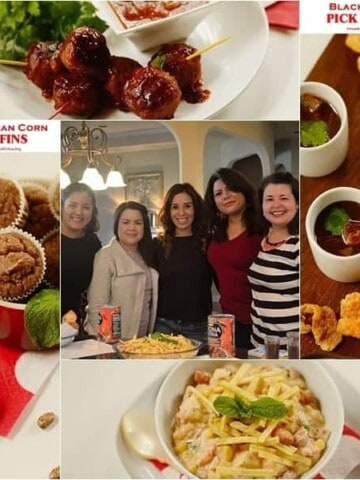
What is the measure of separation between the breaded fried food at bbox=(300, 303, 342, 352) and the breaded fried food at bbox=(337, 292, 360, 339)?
0.06 ft

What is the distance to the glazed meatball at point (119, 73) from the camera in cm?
212

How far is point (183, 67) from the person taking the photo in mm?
2125

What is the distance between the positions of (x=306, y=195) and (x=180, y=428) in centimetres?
62

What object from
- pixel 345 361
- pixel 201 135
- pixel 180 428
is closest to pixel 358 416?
pixel 345 361

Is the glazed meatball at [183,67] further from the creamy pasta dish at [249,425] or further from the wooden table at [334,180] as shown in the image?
the creamy pasta dish at [249,425]

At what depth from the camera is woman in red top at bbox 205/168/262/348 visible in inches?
85.1

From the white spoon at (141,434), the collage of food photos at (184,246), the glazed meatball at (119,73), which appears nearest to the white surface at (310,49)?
the collage of food photos at (184,246)

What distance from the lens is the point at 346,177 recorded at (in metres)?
2.17

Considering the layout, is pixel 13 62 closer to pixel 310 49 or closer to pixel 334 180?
pixel 310 49

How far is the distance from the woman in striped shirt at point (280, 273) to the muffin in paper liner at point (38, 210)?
0.50 metres

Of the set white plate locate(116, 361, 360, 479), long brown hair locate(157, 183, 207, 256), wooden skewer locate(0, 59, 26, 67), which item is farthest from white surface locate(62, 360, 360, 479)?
wooden skewer locate(0, 59, 26, 67)

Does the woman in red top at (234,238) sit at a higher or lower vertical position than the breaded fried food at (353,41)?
lower

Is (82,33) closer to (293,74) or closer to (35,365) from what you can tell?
(293,74)

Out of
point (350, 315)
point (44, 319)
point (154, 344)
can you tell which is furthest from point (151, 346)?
point (350, 315)
